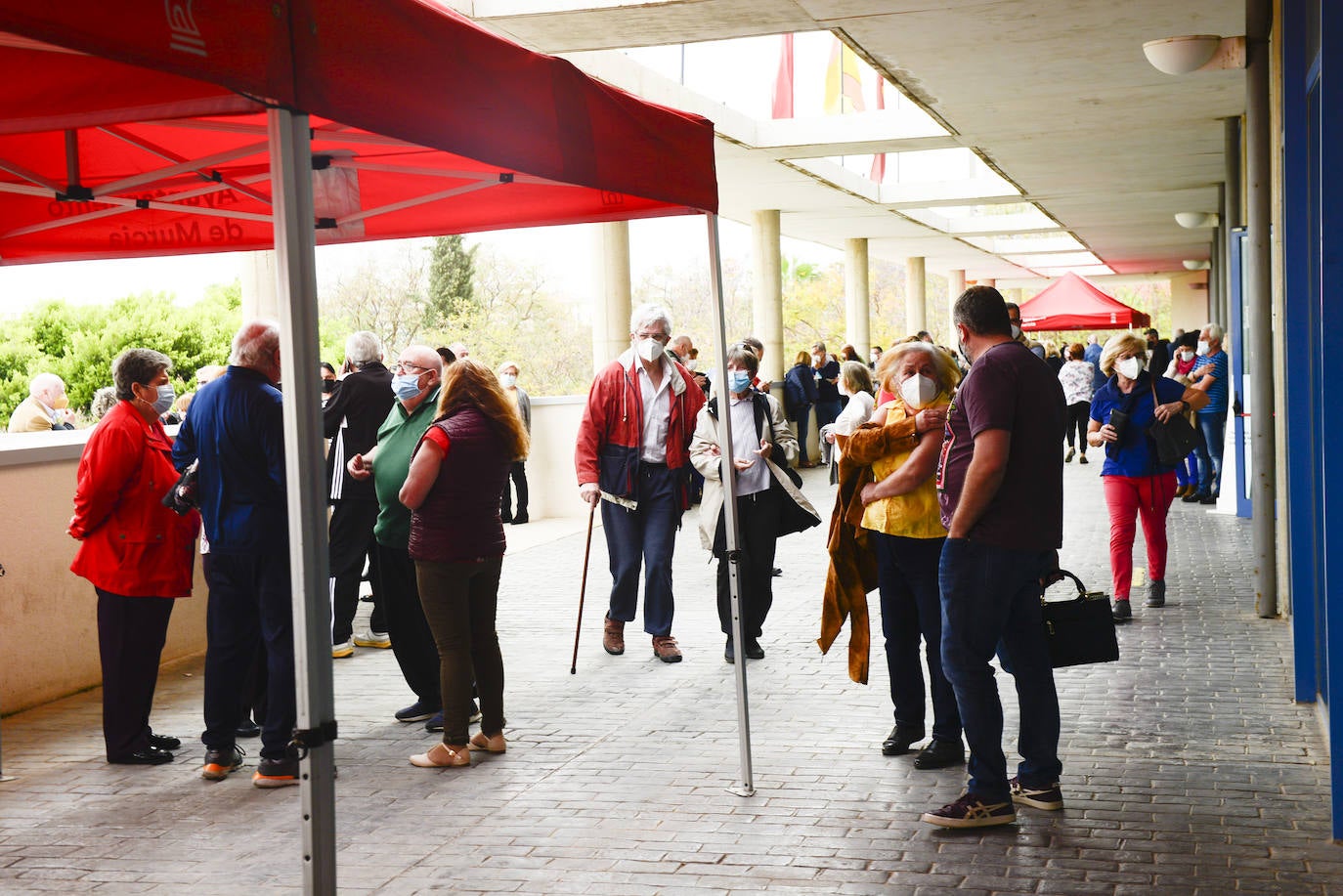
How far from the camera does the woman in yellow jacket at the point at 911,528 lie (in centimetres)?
543

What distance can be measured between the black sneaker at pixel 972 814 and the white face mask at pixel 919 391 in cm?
151

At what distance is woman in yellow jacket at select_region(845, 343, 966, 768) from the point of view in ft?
17.8

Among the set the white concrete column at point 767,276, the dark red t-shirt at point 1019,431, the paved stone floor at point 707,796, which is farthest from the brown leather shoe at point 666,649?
the white concrete column at point 767,276

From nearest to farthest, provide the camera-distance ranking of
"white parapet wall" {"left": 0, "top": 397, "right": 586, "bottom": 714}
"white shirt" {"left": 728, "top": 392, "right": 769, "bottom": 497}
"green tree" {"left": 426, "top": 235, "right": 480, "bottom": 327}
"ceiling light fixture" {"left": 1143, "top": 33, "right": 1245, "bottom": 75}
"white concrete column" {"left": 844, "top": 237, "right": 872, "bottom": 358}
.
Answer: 1. "white parapet wall" {"left": 0, "top": 397, "right": 586, "bottom": 714}
2. "white shirt" {"left": 728, "top": 392, "right": 769, "bottom": 497}
3. "ceiling light fixture" {"left": 1143, "top": 33, "right": 1245, "bottom": 75}
4. "white concrete column" {"left": 844, "top": 237, "right": 872, "bottom": 358}
5. "green tree" {"left": 426, "top": 235, "right": 480, "bottom": 327}

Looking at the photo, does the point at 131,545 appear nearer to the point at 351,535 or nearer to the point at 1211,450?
the point at 351,535

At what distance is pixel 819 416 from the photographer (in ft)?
75.7

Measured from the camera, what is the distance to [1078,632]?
17.2 ft

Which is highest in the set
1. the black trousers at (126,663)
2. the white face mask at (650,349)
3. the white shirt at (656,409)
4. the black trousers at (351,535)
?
the white face mask at (650,349)

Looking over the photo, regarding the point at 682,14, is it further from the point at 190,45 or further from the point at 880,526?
the point at 190,45

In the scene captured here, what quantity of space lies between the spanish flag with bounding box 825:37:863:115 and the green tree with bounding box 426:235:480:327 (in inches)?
1518

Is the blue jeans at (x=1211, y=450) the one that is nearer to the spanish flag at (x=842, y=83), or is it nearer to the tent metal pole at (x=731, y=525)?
the spanish flag at (x=842, y=83)

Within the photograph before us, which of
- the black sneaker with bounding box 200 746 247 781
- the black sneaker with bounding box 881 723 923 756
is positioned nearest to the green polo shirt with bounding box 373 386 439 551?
the black sneaker with bounding box 200 746 247 781

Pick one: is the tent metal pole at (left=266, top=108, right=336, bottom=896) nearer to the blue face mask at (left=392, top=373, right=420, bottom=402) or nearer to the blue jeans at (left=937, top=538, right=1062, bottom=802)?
the blue jeans at (left=937, top=538, right=1062, bottom=802)

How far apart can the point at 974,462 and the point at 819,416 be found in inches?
726
